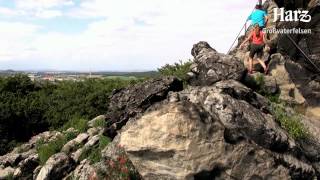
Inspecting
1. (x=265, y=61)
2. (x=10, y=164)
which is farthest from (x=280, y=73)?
Result: (x=10, y=164)

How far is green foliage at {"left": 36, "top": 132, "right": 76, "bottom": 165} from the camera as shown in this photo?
17.0 meters

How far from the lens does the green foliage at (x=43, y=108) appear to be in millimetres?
22484

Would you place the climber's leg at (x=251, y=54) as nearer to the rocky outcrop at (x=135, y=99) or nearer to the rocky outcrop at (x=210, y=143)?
the rocky outcrop at (x=135, y=99)

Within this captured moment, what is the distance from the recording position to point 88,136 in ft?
57.1

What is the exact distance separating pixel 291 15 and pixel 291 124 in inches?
276

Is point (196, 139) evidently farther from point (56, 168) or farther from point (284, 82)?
point (284, 82)

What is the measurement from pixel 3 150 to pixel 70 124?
12.2 ft

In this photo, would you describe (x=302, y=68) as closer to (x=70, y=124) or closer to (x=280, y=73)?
(x=280, y=73)

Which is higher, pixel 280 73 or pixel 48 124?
pixel 280 73

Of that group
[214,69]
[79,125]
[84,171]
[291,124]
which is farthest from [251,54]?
[84,171]

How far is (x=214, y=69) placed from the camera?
16.3m

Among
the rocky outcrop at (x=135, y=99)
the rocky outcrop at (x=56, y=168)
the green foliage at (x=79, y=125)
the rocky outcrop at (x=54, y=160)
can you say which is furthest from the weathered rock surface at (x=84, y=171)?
the green foliage at (x=79, y=125)

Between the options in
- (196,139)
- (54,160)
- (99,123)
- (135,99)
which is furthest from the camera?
(99,123)

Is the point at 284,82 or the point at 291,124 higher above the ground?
the point at 284,82
